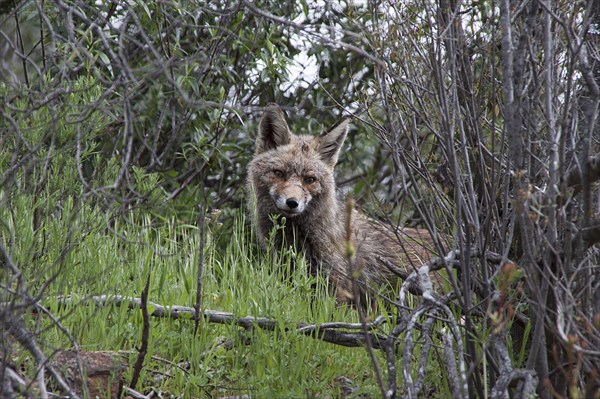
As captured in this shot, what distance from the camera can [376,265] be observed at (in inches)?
288

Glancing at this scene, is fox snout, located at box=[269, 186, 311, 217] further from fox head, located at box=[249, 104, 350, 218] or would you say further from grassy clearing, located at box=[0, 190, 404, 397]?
grassy clearing, located at box=[0, 190, 404, 397]

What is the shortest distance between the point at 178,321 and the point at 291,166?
3.37m

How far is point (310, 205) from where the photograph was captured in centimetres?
736

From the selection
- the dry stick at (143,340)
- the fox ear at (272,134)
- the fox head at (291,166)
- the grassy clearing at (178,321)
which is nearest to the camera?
the dry stick at (143,340)

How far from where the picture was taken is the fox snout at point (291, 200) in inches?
276

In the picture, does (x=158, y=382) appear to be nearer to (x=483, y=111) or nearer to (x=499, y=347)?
(x=499, y=347)

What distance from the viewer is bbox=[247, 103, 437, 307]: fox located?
23.3ft

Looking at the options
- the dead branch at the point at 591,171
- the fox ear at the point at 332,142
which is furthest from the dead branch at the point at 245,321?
the fox ear at the point at 332,142

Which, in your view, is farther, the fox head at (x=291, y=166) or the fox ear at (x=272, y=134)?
the fox ear at (x=272, y=134)

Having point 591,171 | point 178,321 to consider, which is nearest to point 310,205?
point 178,321

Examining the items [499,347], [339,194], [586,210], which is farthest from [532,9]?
[339,194]

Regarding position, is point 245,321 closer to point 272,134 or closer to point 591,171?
point 591,171

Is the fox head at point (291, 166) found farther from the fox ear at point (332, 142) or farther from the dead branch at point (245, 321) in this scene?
the dead branch at point (245, 321)

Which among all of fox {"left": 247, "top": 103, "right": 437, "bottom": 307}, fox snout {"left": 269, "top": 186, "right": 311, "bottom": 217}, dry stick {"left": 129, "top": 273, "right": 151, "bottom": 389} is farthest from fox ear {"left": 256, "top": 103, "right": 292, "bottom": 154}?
dry stick {"left": 129, "top": 273, "right": 151, "bottom": 389}
